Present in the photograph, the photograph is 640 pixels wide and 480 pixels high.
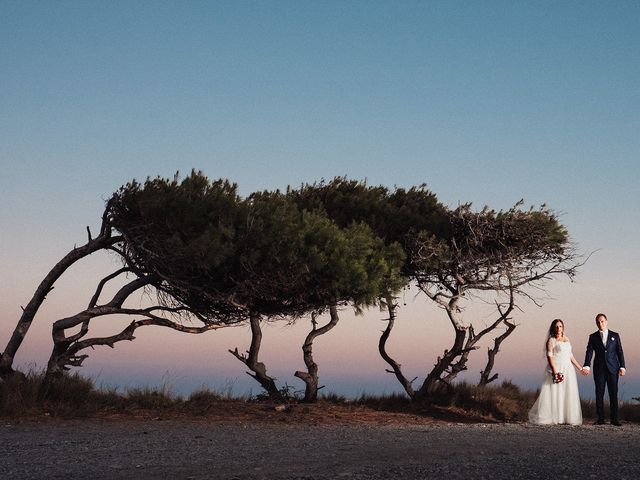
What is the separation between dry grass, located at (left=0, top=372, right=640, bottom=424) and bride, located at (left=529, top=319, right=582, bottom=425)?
2.35m

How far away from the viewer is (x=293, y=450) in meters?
11.0

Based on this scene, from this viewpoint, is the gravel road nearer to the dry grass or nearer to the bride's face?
the dry grass

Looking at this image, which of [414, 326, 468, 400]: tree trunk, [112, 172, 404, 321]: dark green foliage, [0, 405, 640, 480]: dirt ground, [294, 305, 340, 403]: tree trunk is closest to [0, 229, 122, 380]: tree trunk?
[112, 172, 404, 321]: dark green foliage

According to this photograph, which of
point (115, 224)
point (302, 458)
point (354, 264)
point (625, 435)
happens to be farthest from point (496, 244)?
point (302, 458)

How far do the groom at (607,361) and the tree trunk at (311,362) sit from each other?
21.5 ft

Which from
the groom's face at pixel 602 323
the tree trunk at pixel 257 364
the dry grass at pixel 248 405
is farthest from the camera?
the tree trunk at pixel 257 364

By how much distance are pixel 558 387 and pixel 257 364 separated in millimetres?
7632

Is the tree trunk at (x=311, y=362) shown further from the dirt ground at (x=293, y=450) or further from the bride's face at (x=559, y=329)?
the bride's face at (x=559, y=329)

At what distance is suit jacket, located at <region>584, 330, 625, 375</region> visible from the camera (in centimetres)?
1769

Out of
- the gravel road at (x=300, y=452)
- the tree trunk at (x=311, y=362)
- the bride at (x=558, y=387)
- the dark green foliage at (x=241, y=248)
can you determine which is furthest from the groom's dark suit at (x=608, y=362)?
the tree trunk at (x=311, y=362)

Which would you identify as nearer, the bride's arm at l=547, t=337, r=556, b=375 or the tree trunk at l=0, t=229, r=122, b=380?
the bride's arm at l=547, t=337, r=556, b=375

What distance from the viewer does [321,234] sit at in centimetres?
1719

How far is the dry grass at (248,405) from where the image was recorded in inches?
651

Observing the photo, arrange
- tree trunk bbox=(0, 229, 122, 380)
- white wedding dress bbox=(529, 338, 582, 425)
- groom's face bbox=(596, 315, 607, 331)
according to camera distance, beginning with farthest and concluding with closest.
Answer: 1. tree trunk bbox=(0, 229, 122, 380)
2. white wedding dress bbox=(529, 338, 582, 425)
3. groom's face bbox=(596, 315, 607, 331)
